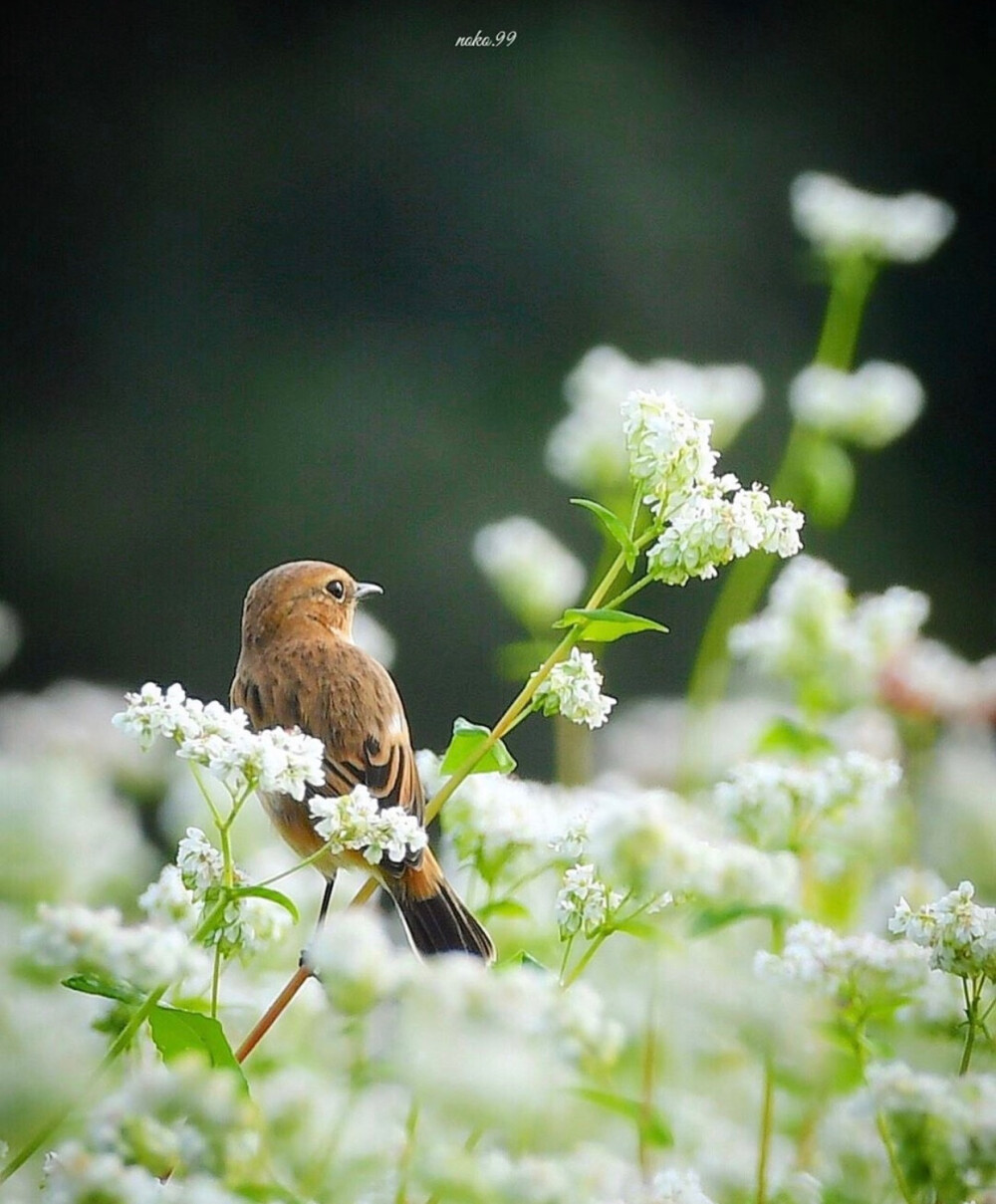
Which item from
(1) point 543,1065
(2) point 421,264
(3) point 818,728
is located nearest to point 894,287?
(2) point 421,264

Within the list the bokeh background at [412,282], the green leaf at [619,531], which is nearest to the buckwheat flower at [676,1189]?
the green leaf at [619,531]

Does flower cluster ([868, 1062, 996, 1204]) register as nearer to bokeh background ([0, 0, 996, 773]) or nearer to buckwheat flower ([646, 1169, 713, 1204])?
buckwheat flower ([646, 1169, 713, 1204])

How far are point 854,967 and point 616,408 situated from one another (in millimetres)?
614

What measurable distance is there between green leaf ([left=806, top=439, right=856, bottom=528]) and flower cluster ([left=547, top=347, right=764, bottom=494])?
8 cm

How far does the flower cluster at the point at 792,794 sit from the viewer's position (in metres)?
1.02

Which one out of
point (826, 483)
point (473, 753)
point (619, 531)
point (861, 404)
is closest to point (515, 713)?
point (473, 753)

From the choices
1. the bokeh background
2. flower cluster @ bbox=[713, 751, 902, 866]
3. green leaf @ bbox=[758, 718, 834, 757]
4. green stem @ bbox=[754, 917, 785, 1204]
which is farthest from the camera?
the bokeh background

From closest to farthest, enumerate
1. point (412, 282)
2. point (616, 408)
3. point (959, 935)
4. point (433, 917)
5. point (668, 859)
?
point (668, 859), point (959, 935), point (433, 917), point (616, 408), point (412, 282)

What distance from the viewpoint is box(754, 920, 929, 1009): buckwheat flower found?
853 millimetres

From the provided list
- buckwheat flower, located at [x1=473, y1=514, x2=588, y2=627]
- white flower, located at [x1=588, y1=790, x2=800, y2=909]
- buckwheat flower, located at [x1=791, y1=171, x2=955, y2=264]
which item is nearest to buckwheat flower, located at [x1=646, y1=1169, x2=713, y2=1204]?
white flower, located at [x1=588, y1=790, x2=800, y2=909]

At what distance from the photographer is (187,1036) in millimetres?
860

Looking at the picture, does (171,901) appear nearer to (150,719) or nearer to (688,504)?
(150,719)

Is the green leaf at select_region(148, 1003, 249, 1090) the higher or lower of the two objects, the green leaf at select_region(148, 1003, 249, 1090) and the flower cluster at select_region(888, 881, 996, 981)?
the lower

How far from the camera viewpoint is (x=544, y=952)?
1.14 meters
